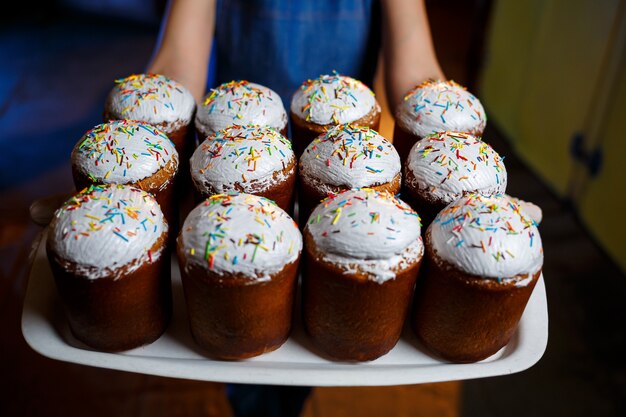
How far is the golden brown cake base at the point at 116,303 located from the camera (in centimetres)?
105

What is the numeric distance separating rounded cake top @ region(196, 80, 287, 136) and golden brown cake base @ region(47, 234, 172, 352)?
40 cm

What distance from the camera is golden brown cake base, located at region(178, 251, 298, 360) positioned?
104cm

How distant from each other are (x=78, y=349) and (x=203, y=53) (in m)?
1.05

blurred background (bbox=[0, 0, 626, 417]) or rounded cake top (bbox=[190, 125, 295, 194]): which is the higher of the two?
rounded cake top (bbox=[190, 125, 295, 194])

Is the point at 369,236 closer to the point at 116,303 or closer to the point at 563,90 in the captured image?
the point at 116,303

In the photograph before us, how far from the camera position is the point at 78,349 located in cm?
110

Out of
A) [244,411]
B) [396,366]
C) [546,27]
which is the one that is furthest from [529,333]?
[546,27]

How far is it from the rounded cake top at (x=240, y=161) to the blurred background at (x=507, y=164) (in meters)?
0.79

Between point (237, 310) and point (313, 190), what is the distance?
1.10 ft

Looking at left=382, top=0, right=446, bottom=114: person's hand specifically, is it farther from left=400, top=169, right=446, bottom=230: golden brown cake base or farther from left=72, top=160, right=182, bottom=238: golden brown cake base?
left=72, top=160, right=182, bottom=238: golden brown cake base

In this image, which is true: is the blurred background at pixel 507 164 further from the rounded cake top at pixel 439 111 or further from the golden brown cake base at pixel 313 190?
the golden brown cake base at pixel 313 190

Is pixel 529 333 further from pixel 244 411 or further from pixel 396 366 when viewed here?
pixel 244 411

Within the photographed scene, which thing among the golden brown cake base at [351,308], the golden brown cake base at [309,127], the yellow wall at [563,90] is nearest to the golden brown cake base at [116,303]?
the golden brown cake base at [351,308]

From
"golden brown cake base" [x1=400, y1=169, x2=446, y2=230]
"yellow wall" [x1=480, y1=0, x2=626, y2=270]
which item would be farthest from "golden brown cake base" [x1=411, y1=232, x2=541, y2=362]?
"yellow wall" [x1=480, y1=0, x2=626, y2=270]
